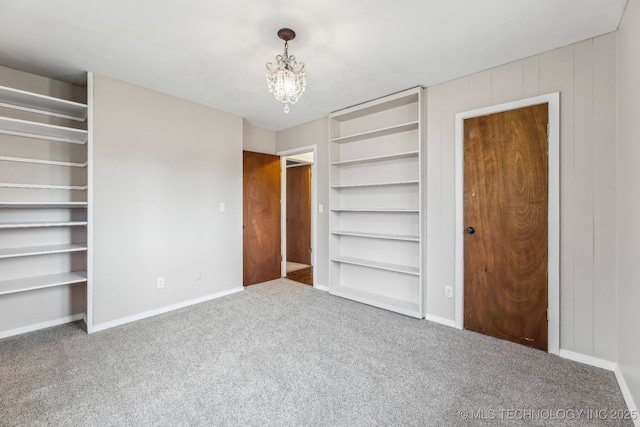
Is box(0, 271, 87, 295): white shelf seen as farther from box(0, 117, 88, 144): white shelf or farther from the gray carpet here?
box(0, 117, 88, 144): white shelf

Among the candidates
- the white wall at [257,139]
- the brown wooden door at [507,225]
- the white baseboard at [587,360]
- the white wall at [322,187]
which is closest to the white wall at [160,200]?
the white wall at [257,139]

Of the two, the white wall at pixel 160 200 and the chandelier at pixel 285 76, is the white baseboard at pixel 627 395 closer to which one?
the chandelier at pixel 285 76

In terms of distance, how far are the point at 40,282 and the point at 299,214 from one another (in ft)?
13.3

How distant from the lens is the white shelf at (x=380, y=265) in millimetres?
3057

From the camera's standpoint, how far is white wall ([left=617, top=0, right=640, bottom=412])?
5.22ft

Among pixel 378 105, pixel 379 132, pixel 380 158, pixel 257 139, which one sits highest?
pixel 378 105

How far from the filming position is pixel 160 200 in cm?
315

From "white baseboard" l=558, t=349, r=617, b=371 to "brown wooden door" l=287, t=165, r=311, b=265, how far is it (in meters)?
4.14

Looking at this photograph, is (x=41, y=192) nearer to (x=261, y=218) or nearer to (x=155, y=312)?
(x=155, y=312)

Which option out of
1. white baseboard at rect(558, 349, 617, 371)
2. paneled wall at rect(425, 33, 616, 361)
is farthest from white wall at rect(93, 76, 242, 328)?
white baseboard at rect(558, 349, 617, 371)

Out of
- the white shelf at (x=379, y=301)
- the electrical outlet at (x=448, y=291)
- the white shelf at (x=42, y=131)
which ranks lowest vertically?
the white shelf at (x=379, y=301)

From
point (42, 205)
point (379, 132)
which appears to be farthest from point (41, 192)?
point (379, 132)

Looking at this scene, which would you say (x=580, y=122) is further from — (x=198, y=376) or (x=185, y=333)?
(x=185, y=333)

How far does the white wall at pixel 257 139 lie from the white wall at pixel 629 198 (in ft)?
12.7
